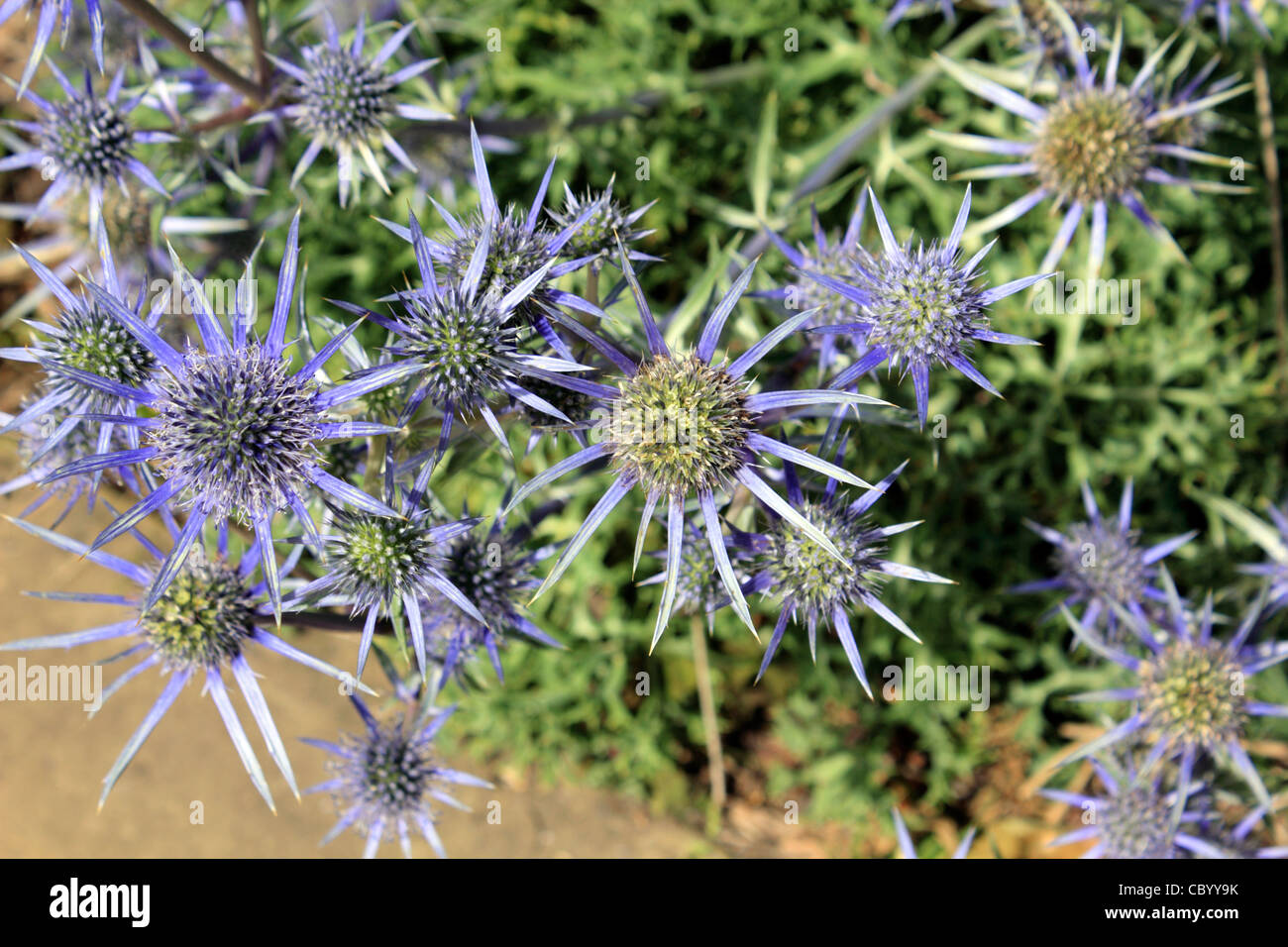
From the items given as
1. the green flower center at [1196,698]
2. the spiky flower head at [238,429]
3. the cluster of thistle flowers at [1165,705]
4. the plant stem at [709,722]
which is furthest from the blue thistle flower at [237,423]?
the green flower center at [1196,698]

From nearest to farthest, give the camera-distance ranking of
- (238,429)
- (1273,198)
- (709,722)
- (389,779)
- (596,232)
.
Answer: (238,429) < (596,232) < (389,779) < (1273,198) < (709,722)

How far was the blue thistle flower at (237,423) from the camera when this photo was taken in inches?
87.4

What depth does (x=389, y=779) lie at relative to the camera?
307 cm

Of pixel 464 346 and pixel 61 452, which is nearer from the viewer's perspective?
pixel 464 346

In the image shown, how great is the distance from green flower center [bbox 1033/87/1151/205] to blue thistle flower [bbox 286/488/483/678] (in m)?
2.77

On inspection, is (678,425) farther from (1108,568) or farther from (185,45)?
(1108,568)

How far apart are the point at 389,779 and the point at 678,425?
171cm

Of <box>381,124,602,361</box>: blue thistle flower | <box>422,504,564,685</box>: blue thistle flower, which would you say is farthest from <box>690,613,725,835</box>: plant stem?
<box>381,124,602,361</box>: blue thistle flower

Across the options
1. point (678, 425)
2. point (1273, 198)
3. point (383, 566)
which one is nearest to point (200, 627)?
point (383, 566)

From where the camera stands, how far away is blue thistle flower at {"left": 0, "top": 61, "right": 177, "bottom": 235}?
3.21 metres

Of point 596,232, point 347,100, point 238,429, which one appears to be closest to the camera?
point 238,429

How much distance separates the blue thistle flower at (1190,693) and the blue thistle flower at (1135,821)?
0.53ft

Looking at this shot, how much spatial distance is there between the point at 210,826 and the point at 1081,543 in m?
4.96

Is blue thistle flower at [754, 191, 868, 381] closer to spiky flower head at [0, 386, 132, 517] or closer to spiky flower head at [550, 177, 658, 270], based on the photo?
spiky flower head at [550, 177, 658, 270]
